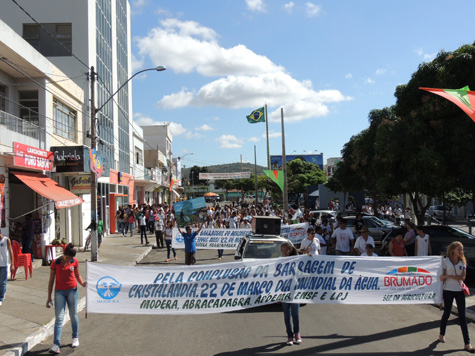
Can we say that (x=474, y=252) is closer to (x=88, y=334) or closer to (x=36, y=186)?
(x=88, y=334)

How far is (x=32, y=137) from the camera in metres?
16.2

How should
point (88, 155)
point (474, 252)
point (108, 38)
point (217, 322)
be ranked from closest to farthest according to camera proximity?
1. point (217, 322)
2. point (474, 252)
3. point (88, 155)
4. point (108, 38)

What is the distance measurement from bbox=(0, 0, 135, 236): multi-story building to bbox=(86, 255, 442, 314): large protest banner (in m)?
16.0

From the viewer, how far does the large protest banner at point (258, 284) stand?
7.26m

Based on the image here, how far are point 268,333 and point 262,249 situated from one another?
307cm

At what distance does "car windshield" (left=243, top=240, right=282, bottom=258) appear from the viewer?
10234mm

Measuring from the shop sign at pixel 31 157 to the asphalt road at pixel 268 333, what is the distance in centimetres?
631

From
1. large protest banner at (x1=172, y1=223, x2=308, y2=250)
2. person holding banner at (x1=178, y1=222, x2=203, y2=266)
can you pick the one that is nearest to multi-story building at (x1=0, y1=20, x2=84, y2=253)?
large protest banner at (x1=172, y1=223, x2=308, y2=250)

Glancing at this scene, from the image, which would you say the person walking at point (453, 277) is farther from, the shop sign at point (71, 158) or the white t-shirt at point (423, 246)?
the shop sign at point (71, 158)

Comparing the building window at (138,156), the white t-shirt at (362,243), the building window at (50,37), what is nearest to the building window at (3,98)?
the building window at (50,37)

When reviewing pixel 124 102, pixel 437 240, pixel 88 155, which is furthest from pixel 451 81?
pixel 124 102

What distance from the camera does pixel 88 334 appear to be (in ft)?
25.9

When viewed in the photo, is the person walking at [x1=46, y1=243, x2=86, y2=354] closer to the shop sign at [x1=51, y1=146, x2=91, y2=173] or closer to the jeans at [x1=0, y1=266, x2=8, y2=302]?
the jeans at [x1=0, y1=266, x2=8, y2=302]

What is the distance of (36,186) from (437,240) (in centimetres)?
1286
